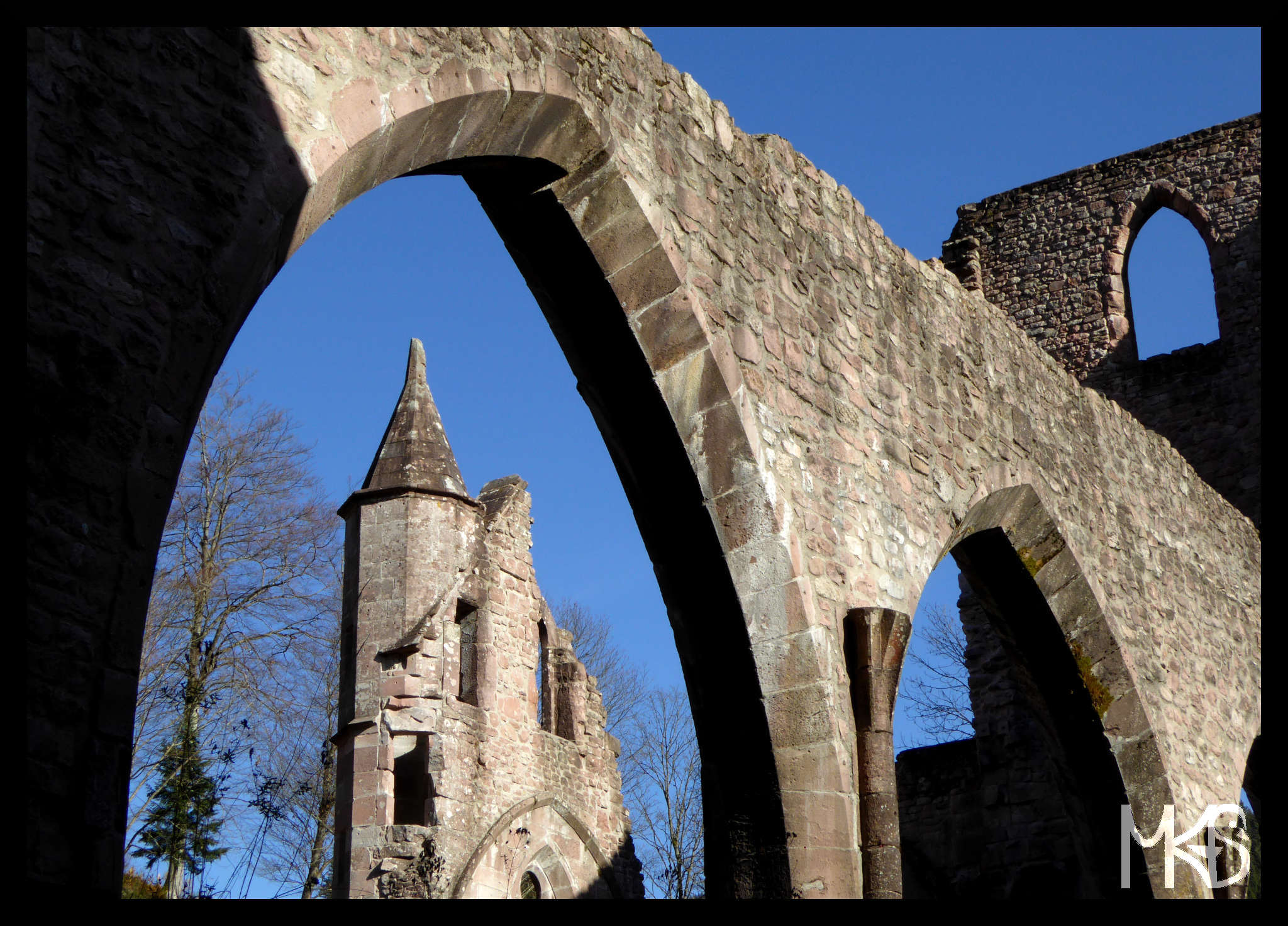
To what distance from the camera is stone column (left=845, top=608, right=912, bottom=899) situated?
215 inches

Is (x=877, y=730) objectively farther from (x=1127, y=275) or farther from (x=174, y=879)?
(x=1127, y=275)

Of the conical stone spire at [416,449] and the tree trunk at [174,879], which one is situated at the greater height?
the conical stone spire at [416,449]

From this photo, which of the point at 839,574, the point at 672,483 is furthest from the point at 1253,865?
the point at 672,483

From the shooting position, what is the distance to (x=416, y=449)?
14.8 meters

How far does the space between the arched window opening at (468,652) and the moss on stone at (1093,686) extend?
7.43m

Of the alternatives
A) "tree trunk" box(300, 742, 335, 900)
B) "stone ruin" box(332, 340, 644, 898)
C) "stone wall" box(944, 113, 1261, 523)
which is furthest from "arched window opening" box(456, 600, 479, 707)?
"stone wall" box(944, 113, 1261, 523)

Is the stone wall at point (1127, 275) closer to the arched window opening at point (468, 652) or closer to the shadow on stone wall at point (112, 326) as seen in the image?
the arched window opening at point (468, 652)

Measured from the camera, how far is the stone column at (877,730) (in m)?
5.47

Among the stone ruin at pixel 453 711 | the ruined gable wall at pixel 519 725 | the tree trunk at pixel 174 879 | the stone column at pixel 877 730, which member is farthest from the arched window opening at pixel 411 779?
the stone column at pixel 877 730

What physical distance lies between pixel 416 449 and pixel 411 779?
3.29m

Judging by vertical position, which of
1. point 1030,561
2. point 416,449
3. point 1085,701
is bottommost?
point 1085,701

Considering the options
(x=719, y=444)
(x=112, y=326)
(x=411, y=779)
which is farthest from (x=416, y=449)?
→ (x=112, y=326)

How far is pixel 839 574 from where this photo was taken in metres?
5.98

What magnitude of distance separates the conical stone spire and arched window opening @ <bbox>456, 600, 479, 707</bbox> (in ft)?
4.16
